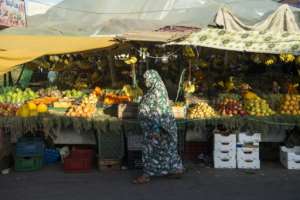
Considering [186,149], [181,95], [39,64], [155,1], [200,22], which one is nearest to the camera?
[186,149]

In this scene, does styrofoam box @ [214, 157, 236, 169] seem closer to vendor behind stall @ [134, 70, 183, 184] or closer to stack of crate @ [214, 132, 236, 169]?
stack of crate @ [214, 132, 236, 169]

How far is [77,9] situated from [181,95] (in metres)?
8.32

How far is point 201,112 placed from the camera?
825cm

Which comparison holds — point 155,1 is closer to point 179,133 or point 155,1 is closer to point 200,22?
point 200,22

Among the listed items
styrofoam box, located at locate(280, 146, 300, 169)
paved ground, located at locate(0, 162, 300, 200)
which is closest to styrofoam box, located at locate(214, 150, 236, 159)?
paved ground, located at locate(0, 162, 300, 200)

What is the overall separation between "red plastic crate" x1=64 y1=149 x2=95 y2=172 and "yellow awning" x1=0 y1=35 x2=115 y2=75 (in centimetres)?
182

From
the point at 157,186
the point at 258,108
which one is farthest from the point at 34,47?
the point at 258,108

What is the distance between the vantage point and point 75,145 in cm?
878

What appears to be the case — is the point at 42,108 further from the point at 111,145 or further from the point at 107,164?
the point at 107,164

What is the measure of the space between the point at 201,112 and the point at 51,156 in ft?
9.60

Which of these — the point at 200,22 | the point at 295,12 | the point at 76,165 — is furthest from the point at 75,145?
the point at 295,12

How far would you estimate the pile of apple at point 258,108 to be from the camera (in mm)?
8281

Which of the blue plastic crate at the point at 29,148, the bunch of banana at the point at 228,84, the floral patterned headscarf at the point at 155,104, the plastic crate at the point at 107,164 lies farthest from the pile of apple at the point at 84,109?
the bunch of banana at the point at 228,84

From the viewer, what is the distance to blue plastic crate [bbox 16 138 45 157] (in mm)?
8070
